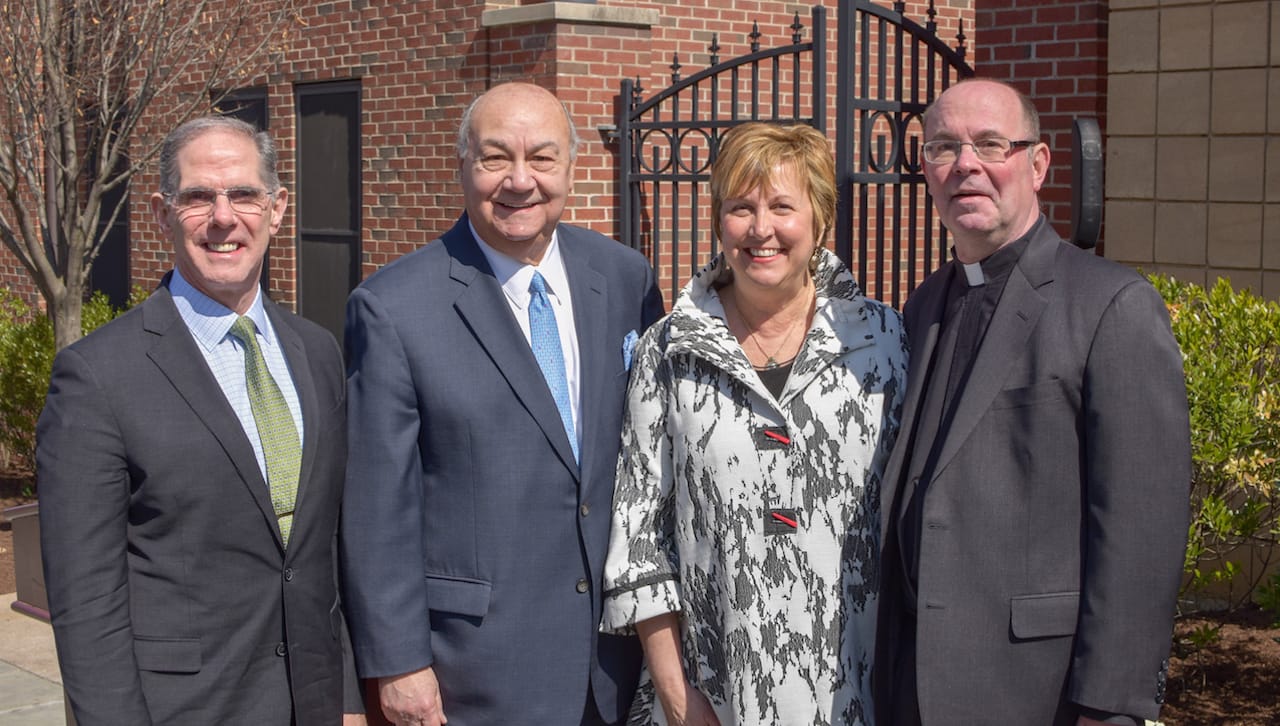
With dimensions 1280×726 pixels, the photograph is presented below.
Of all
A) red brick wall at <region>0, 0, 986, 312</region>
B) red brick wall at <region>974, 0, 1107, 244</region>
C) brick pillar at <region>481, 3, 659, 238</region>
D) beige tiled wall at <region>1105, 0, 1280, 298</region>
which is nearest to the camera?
beige tiled wall at <region>1105, 0, 1280, 298</region>

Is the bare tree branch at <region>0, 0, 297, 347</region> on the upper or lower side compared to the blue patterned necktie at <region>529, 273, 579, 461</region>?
upper

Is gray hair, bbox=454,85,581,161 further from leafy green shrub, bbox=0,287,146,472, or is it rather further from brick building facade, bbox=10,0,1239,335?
leafy green shrub, bbox=0,287,146,472

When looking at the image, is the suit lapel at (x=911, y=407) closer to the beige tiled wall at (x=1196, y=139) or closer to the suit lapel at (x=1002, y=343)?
the suit lapel at (x=1002, y=343)

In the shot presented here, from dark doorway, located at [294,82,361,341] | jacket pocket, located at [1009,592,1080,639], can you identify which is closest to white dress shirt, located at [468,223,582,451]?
jacket pocket, located at [1009,592,1080,639]

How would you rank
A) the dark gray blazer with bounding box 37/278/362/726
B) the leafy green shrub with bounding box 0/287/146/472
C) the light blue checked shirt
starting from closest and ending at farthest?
the dark gray blazer with bounding box 37/278/362/726
the light blue checked shirt
the leafy green shrub with bounding box 0/287/146/472

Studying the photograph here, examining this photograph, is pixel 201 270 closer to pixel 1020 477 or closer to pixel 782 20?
pixel 1020 477

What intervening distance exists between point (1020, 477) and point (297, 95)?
9.03m

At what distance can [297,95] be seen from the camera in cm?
1089

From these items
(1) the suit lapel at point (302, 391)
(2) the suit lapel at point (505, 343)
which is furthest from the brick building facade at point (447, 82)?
(1) the suit lapel at point (302, 391)

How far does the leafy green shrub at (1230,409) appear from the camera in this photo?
511 cm

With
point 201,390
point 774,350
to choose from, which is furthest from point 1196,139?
point 201,390

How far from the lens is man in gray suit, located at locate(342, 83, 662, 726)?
318cm

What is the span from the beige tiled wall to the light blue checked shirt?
511 centimetres

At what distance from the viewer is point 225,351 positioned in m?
3.00
